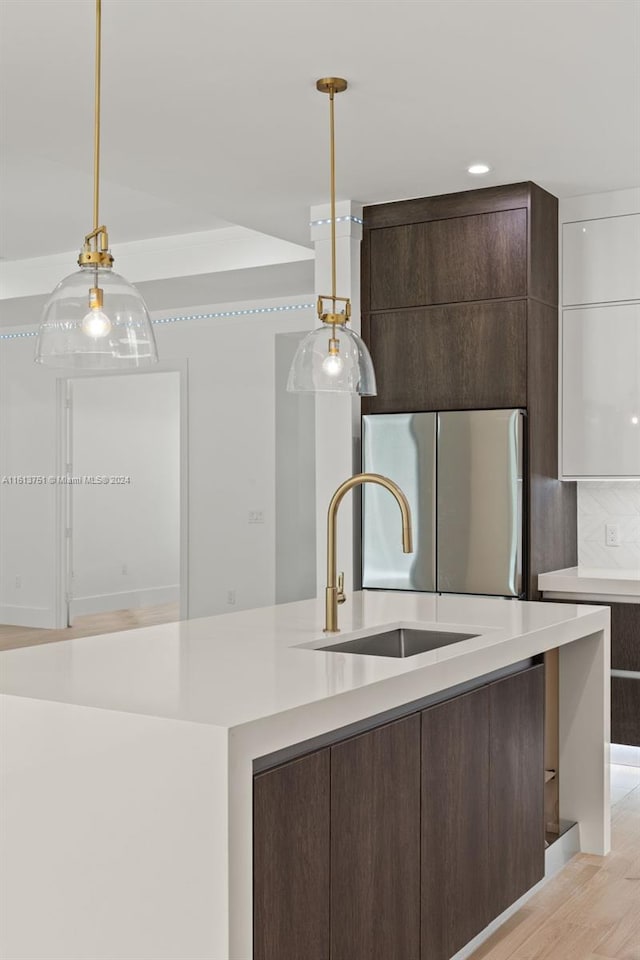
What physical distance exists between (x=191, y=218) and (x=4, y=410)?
3.71 metres

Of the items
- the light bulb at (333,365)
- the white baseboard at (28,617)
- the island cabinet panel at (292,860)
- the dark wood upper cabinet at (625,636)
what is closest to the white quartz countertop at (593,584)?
the dark wood upper cabinet at (625,636)

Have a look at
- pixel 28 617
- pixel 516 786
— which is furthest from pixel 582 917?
pixel 28 617

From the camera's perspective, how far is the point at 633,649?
4738 millimetres

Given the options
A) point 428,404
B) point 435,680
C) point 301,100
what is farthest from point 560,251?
point 435,680

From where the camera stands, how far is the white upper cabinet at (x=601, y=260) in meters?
4.94

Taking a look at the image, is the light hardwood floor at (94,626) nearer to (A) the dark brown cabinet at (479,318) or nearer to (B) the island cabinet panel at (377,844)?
(A) the dark brown cabinet at (479,318)

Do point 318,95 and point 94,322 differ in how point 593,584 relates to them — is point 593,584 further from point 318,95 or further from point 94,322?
point 94,322

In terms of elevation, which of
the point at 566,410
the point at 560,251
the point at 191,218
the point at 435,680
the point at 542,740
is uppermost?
the point at 191,218

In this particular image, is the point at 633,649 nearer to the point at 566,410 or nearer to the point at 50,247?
the point at 566,410

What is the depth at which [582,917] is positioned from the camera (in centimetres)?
316

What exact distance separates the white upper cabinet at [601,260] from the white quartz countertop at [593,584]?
1357 millimetres

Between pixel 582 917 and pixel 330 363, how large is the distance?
191 cm

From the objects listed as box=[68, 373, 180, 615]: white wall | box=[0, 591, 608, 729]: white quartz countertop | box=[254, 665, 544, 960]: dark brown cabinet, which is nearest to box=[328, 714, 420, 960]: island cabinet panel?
box=[254, 665, 544, 960]: dark brown cabinet

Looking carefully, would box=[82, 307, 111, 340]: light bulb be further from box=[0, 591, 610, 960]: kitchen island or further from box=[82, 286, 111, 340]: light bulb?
box=[0, 591, 610, 960]: kitchen island
